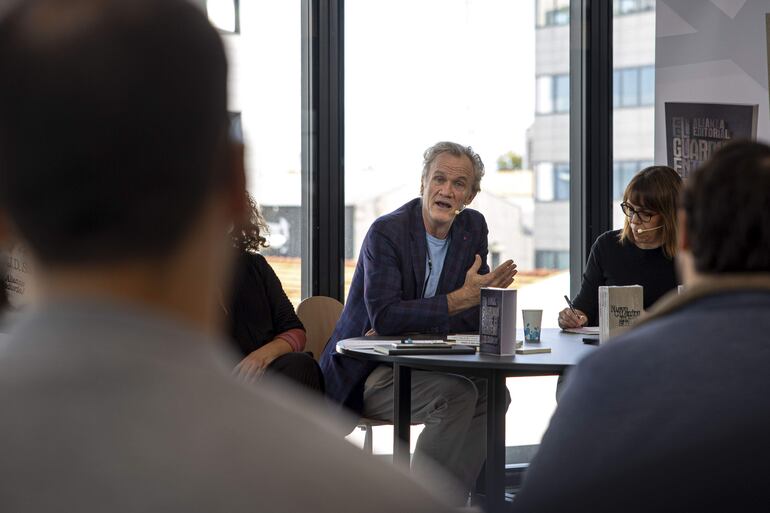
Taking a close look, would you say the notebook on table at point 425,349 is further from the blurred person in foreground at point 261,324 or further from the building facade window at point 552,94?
the building facade window at point 552,94

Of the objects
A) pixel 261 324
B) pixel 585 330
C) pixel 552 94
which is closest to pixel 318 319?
pixel 261 324

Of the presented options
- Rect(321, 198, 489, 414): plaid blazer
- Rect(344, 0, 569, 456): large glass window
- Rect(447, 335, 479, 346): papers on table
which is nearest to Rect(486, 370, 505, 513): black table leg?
Rect(447, 335, 479, 346): papers on table

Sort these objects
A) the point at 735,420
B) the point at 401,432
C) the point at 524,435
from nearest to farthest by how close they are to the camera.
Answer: the point at 735,420
the point at 401,432
the point at 524,435

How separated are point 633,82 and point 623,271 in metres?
1.81

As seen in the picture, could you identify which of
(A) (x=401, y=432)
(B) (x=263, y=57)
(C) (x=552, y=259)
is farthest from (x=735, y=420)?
(C) (x=552, y=259)

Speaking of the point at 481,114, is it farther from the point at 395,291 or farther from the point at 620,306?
the point at 620,306

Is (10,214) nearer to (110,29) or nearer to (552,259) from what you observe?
(110,29)

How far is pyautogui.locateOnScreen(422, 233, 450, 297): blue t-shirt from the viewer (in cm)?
375

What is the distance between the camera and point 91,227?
0.53m

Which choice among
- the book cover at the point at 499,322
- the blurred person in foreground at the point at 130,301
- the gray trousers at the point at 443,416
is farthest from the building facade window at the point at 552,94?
the blurred person in foreground at the point at 130,301

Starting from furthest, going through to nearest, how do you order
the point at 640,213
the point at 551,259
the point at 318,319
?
the point at 551,259
the point at 318,319
the point at 640,213

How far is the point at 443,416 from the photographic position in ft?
11.7

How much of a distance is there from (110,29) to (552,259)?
16.0ft

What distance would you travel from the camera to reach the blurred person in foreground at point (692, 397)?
1118 millimetres
